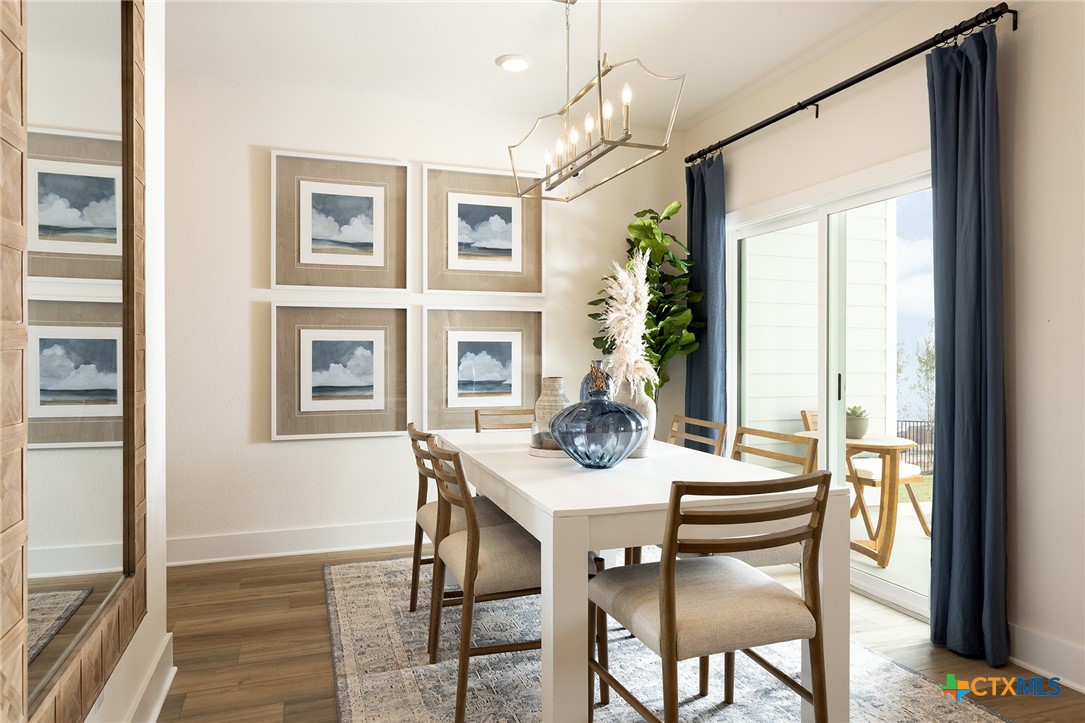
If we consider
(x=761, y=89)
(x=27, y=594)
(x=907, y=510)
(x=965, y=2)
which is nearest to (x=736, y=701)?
(x=907, y=510)

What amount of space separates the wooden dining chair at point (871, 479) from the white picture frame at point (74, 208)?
322 cm

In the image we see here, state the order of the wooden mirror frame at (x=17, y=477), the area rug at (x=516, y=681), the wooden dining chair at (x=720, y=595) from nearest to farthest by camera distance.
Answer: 1. the wooden mirror frame at (x=17, y=477)
2. the wooden dining chair at (x=720, y=595)
3. the area rug at (x=516, y=681)

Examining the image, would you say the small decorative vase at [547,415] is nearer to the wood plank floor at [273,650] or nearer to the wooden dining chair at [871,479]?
the wood plank floor at [273,650]

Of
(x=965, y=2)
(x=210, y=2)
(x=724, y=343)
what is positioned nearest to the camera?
(x=965, y=2)

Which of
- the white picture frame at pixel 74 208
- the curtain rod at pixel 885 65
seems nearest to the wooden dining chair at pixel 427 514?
the white picture frame at pixel 74 208

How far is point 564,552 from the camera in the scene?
5.77 feet

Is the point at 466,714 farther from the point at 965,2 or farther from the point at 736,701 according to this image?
the point at 965,2

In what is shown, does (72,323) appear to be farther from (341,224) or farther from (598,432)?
(341,224)

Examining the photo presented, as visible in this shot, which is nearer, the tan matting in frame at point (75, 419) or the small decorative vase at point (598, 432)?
the tan matting in frame at point (75, 419)

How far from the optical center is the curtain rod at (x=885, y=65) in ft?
8.46

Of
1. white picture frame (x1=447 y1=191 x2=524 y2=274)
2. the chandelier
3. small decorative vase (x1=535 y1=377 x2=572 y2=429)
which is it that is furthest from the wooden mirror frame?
white picture frame (x1=447 y1=191 x2=524 y2=274)

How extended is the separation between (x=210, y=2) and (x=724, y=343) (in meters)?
3.28

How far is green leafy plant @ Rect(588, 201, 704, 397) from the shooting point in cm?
433

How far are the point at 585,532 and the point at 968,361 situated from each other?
1797 millimetres
